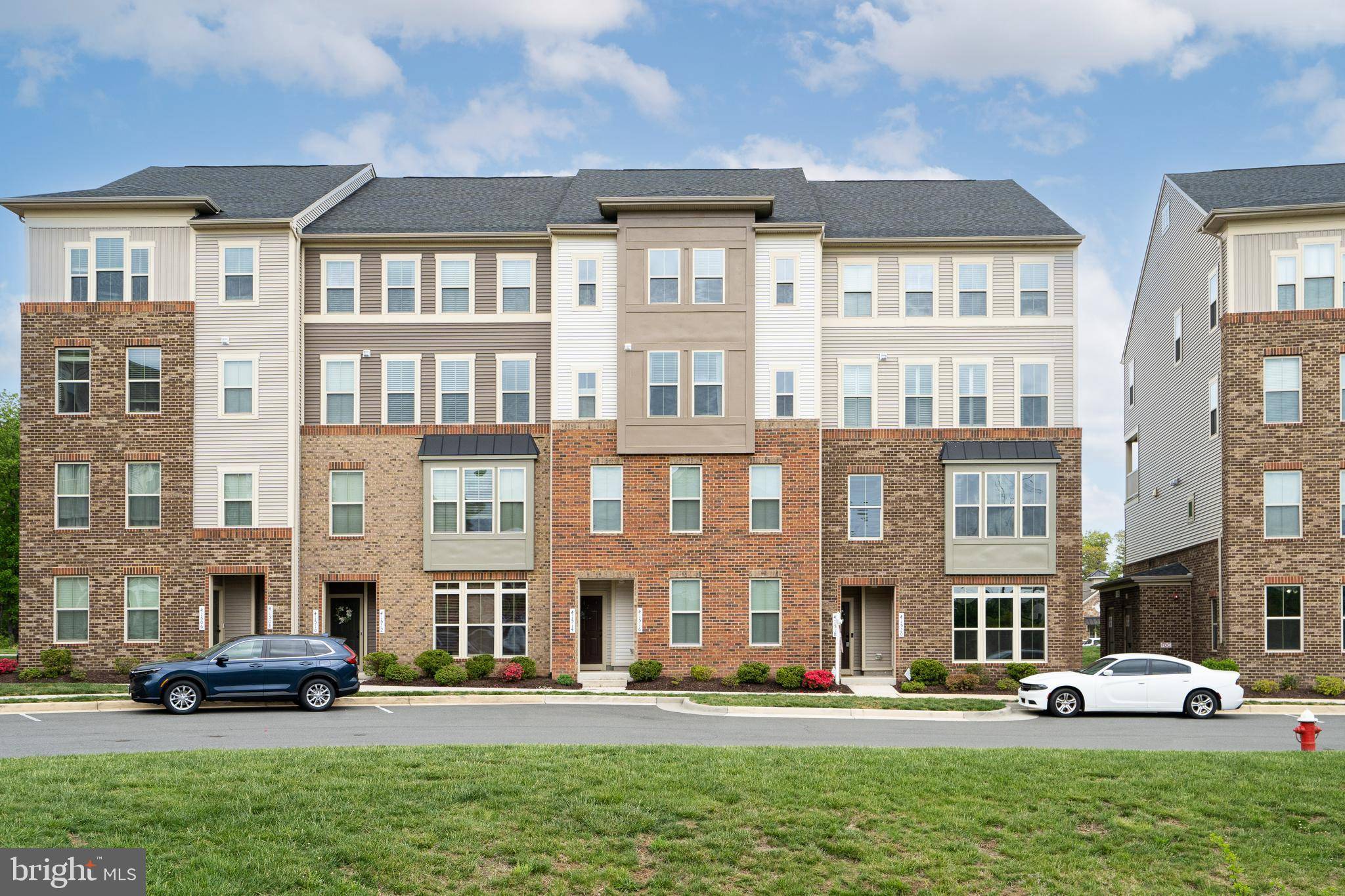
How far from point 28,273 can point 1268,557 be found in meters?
32.6

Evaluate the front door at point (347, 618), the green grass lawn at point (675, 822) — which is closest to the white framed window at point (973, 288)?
the front door at point (347, 618)

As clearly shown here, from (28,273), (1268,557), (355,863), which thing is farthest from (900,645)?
(28,273)

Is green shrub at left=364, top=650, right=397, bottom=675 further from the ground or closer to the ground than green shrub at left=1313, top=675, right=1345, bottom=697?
further from the ground

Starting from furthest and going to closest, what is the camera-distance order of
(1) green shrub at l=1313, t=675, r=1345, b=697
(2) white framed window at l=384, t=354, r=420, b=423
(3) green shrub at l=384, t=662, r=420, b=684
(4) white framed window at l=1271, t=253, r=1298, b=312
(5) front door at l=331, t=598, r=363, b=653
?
(5) front door at l=331, t=598, r=363, b=653, (2) white framed window at l=384, t=354, r=420, b=423, (4) white framed window at l=1271, t=253, r=1298, b=312, (3) green shrub at l=384, t=662, r=420, b=684, (1) green shrub at l=1313, t=675, r=1345, b=697

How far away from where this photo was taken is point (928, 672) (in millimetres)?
31094

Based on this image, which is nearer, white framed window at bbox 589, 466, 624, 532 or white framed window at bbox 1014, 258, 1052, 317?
white framed window at bbox 589, 466, 624, 532

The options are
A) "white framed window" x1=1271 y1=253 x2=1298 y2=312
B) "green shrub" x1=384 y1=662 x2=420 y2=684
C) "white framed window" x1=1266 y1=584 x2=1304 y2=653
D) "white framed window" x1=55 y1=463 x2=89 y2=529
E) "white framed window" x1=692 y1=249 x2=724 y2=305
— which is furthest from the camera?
"white framed window" x1=692 y1=249 x2=724 y2=305

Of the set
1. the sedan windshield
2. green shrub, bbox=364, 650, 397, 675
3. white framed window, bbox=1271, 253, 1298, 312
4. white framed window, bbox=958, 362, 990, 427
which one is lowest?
green shrub, bbox=364, 650, 397, 675

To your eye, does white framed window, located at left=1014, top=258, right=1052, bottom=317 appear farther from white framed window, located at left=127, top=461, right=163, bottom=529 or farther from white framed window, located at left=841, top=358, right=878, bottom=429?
white framed window, located at left=127, top=461, right=163, bottom=529

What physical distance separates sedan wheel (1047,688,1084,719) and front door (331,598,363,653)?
1855cm

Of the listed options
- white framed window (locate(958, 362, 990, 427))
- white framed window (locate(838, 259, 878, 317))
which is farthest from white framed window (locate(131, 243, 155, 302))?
white framed window (locate(958, 362, 990, 427))

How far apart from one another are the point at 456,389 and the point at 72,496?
10.3 metres

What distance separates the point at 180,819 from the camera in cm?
1206

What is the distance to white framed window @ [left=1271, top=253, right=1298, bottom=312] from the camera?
3153 centimetres
